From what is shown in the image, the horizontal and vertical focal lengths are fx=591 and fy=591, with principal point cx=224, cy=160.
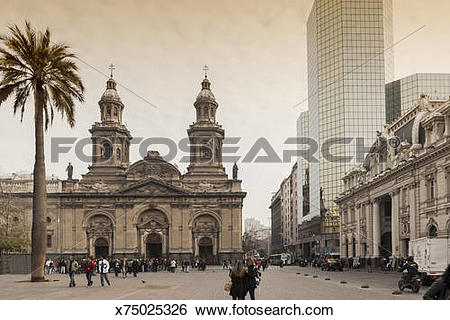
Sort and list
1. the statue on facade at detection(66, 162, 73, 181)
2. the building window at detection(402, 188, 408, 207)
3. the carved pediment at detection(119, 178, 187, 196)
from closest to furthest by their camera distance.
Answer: the building window at detection(402, 188, 408, 207), the carved pediment at detection(119, 178, 187, 196), the statue on facade at detection(66, 162, 73, 181)

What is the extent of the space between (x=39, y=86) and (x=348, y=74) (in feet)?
250

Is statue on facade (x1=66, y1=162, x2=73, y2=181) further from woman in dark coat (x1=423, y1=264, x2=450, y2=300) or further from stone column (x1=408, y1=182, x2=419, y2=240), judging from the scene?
woman in dark coat (x1=423, y1=264, x2=450, y2=300)

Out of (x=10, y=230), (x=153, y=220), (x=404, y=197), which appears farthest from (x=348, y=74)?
(x=10, y=230)

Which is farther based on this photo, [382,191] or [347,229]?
[347,229]

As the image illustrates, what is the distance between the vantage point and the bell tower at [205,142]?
89.6m

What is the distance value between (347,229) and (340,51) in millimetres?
35031

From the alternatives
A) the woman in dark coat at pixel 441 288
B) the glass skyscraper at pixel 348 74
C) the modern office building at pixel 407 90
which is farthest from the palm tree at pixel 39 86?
the modern office building at pixel 407 90

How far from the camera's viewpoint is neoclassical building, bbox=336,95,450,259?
4438cm

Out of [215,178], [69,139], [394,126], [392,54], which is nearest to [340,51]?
[392,54]

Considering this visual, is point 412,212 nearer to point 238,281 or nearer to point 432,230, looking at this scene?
point 432,230

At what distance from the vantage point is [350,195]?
250 feet

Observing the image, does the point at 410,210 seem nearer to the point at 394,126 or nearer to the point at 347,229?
the point at 394,126

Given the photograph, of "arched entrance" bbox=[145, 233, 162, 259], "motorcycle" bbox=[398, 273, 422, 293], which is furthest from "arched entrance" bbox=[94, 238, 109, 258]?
"motorcycle" bbox=[398, 273, 422, 293]

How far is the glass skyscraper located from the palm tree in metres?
72.6
